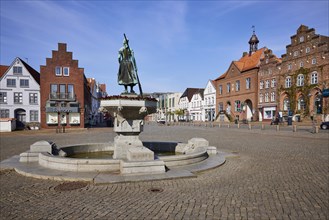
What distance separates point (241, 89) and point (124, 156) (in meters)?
51.7

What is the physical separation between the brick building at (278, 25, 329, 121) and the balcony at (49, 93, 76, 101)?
39182 millimetres

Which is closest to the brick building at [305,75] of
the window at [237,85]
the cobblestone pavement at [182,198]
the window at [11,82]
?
the window at [237,85]

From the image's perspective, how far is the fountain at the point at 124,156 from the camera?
684 cm

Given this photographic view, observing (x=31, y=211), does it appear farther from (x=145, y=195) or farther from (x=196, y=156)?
(x=196, y=156)

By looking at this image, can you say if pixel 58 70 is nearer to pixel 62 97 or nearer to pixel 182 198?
pixel 62 97

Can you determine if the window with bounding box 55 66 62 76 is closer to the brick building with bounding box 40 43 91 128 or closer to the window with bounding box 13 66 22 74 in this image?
the brick building with bounding box 40 43 91 128

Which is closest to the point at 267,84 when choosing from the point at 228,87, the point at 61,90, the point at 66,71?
the point at 228,87

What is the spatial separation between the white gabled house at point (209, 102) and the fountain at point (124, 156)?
188 feet

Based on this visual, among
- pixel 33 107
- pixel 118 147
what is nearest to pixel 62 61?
pixel 33 107

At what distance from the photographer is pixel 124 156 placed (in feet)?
28.5

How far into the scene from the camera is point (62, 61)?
3816 centimetres

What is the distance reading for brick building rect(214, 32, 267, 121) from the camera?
2051 inches

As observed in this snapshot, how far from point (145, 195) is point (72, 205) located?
5.09 feet

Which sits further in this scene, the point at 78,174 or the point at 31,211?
the point at 78,174
